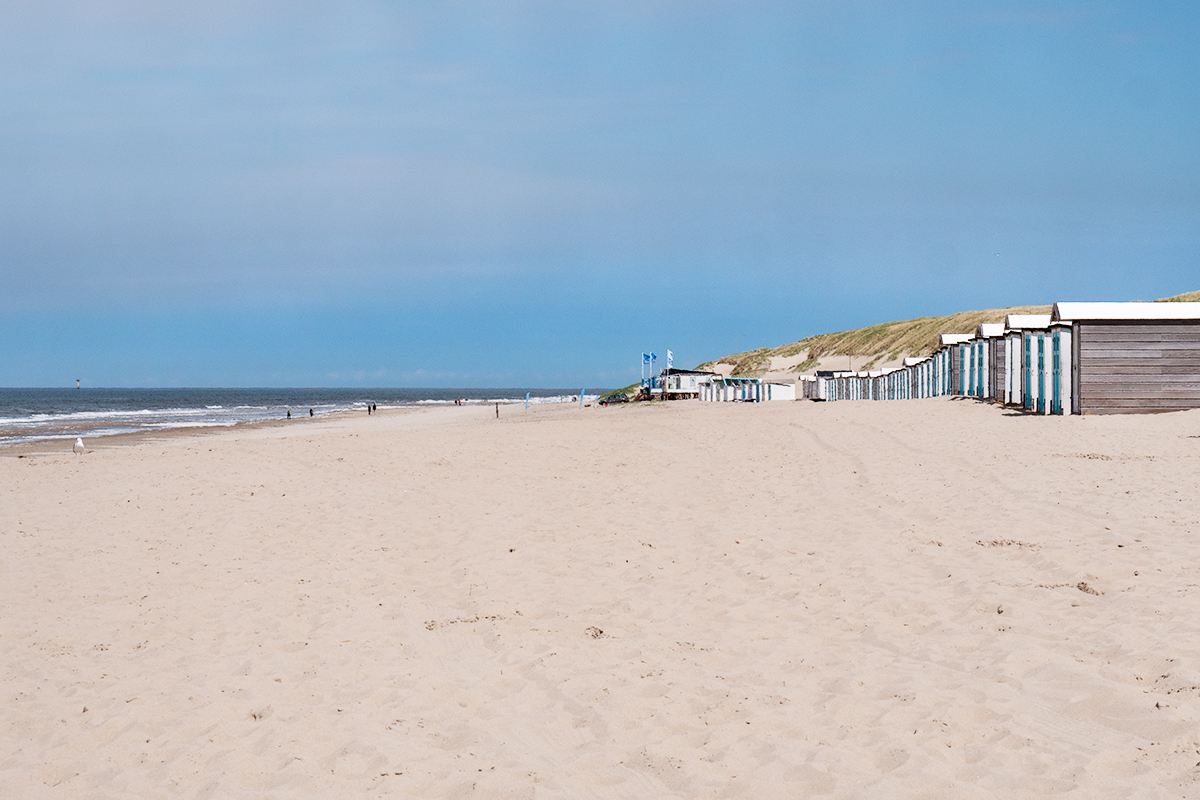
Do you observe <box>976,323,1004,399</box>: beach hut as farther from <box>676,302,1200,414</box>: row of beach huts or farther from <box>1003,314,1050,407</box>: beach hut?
<box>676,302,1200,414</box>: row of beach huts

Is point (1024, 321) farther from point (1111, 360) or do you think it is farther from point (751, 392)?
point (751, 392)

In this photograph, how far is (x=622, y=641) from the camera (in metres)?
6.08

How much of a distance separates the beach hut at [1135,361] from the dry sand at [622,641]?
8.84 meters

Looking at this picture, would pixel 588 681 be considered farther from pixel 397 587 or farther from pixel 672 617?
pixel 397 587

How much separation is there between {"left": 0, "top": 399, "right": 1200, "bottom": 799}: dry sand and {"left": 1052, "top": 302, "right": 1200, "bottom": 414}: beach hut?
29.0ft

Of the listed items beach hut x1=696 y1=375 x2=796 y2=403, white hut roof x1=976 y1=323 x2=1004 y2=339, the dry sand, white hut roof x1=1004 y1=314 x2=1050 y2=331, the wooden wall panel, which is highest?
white hut roof x1=1004 y1=314 x2=1050 y2=331

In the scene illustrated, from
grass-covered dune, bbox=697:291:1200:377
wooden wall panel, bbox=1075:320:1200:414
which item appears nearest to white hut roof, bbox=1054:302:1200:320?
wooden wall panel, bbox=1075:320:1200:414

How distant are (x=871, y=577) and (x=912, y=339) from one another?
70.6 metres

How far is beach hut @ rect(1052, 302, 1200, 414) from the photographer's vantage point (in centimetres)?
2075

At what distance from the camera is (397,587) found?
Result: 7.79 metres

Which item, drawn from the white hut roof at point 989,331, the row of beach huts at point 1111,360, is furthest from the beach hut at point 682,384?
the row of beach huts at point 1111,360

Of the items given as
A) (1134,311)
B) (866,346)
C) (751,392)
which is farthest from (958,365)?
(866,346)

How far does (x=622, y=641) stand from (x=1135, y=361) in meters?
19.7

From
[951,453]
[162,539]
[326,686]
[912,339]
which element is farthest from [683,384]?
[326,686]
